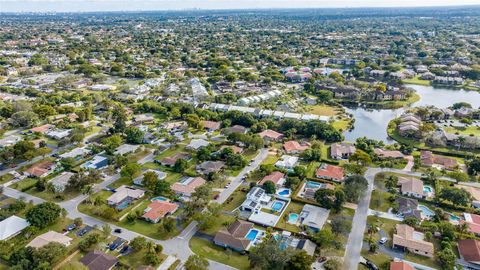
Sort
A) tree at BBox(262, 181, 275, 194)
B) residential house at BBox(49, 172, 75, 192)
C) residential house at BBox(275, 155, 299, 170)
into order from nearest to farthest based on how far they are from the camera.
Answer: tree at BBox(262, 181, 275, 194), residential house at BBox(49, 172, 75, 192), residential house at BBox(275, 155, 299, 170)

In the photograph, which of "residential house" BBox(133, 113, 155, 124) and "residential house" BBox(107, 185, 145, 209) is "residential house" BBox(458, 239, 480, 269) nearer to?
"residential house" BBox(107, 185, 145, 209)

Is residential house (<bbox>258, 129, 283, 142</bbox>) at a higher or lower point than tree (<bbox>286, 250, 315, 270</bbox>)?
lower

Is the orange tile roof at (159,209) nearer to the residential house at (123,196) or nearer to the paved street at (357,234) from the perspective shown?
the residential house at (123,196)

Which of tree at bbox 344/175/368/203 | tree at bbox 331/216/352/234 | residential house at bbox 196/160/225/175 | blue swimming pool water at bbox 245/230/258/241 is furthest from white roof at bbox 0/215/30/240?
tree at bbox 344/175/368/203

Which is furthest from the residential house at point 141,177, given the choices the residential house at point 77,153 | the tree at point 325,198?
the tree at point 325,198

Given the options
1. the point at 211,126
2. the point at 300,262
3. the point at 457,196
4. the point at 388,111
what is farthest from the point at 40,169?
the point at 388,111

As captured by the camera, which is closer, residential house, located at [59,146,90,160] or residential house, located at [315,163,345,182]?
residential house, located at [315,163,345,182]

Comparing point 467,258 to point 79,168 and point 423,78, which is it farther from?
point 423,78

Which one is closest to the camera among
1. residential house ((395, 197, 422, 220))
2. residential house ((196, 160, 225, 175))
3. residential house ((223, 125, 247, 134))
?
residential house ((395, 197, 422, 220))
